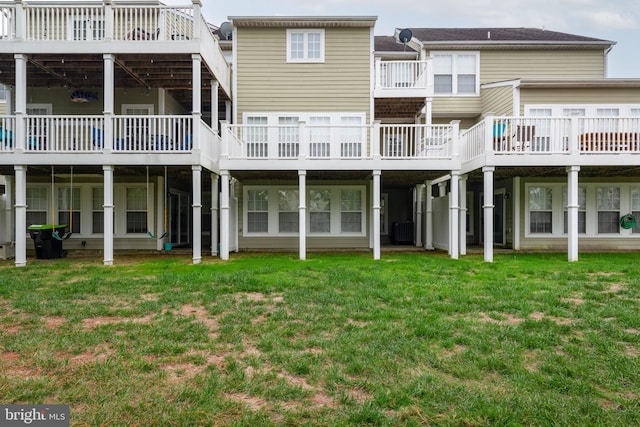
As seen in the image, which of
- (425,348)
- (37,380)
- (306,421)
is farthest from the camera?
(425,348)

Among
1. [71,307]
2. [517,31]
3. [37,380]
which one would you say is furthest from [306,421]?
[517,31]

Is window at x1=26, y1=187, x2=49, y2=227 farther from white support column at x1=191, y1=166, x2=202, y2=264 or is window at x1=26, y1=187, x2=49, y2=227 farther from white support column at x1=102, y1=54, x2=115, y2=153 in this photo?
white support column at x1=191, y1=166, x2=202, y2=264

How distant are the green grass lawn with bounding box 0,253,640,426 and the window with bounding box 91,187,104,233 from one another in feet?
23.3

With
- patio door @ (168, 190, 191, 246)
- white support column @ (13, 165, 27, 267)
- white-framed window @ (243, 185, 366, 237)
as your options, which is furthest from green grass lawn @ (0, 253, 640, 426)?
patio door @ (168, 190, 191, 246)

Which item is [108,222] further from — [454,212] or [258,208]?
[454,212]

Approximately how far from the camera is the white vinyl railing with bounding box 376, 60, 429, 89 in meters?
15.0

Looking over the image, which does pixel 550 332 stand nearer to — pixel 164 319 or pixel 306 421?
pixel 306 421

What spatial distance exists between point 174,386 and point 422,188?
15.0 meters

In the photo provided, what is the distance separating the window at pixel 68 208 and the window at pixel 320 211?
8173 millimetres

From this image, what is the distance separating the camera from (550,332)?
188 inches

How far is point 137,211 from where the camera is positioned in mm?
14680

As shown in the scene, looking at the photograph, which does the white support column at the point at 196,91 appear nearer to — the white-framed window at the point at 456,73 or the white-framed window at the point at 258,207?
the white-framed window at the point at 258,207

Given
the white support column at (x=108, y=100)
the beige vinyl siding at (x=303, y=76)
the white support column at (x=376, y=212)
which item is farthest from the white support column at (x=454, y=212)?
the white support column at (x=108, y=100)

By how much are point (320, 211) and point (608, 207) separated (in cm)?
1030
